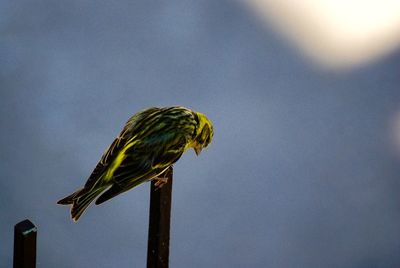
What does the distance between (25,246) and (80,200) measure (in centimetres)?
106

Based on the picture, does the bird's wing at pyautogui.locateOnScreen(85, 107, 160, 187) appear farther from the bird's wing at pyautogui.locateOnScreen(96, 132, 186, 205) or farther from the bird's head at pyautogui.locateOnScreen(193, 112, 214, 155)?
the bird's head at pyautogui.locateOnScreen(193, 112, 214, 155)

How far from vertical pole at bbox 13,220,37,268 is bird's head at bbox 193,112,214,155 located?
2226 mm

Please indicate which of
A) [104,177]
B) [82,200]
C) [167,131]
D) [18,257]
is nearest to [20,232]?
[18,257]

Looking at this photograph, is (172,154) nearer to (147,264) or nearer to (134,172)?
(134,172)

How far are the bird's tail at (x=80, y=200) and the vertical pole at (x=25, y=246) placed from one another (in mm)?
794

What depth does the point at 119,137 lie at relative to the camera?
4074mm

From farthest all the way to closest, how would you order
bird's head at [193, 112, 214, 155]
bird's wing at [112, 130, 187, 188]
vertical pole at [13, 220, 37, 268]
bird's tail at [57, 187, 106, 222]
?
bird's head at [193, 112, 214, 155], bird's wing at [112, 130, 187, 188], bird's tail at [57, 187, 106, 222], vertical pole at [13, 220, 37, 268]

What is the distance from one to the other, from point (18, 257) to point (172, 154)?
1833mm

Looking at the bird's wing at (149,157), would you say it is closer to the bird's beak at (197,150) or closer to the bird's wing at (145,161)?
the bird's wing at (145,161)

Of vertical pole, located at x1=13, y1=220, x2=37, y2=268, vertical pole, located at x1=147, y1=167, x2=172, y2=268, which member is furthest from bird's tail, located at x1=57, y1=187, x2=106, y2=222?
vertical pole, located at x1=13, y1=220, x2=37, y2=268

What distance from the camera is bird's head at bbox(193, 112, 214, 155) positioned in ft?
14.8

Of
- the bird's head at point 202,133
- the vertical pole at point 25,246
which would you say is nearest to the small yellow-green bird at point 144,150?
the bird's head at point 202,133

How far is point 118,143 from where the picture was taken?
156 inches

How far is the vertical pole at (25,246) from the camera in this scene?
2.40 m
